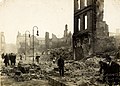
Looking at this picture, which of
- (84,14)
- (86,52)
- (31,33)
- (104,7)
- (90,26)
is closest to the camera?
(31,33)

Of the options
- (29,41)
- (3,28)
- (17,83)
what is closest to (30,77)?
(17,83)

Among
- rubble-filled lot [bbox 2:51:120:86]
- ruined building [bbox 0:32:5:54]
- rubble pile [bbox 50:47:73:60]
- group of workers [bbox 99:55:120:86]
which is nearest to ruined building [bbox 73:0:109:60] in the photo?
rubble pile [bbox 50:47:73:60]

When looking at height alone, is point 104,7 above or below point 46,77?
above

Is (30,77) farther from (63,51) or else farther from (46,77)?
(63,51)

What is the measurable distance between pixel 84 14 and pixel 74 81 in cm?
512

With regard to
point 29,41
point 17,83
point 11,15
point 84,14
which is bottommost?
point 17,83

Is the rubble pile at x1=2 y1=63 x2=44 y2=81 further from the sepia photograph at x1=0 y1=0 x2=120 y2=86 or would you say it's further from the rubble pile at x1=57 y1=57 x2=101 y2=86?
the rubble pile at x1=57 y1=57 x2=101 y2=86

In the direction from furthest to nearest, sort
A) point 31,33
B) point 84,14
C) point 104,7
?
1. point 84,14
2. point 104,7
3. point 31,33

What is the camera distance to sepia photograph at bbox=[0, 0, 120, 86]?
5.79 meters

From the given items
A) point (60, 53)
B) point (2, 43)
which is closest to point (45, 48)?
point (60, 53)

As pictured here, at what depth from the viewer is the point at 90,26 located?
9000mm

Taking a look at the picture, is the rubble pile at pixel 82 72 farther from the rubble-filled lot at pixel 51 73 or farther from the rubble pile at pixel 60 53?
the rubble pile at pixel 60 53

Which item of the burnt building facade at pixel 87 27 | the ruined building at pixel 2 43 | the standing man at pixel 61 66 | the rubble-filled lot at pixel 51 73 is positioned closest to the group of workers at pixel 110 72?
the rubble-filled lot at pixel 51 73

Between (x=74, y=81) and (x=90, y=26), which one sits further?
(x=90, y=26)
